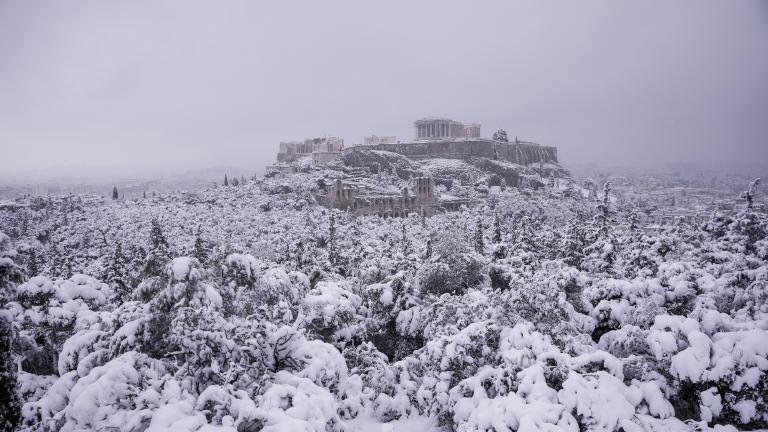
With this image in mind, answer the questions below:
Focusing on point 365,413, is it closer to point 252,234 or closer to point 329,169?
point 252,234

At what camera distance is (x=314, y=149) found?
13050 cm

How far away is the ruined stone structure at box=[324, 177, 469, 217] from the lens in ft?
272

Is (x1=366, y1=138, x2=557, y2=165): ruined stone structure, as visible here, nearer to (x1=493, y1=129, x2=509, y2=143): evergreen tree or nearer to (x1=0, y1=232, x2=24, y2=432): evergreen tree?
(x1=493, y1=129, x2=509, y2=143): evergreen tree

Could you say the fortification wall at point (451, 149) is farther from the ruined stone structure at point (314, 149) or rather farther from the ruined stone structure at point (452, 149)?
the ruined stone structure at point (314, 149)

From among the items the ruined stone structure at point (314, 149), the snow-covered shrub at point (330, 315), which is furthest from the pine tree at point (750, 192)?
the ruined stone structure at point (314, 149)

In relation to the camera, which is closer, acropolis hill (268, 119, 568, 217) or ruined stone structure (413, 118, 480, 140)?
acropolis hill (268, 119, 568, 217)

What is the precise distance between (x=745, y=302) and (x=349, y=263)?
23.6 m

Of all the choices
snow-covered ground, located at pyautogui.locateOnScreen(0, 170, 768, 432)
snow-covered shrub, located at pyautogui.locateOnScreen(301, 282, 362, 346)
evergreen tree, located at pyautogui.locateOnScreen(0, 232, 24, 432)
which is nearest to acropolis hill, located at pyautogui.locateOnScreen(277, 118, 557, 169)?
snow-covered ground, located at pyautogui.locateOnScreen(0, 170, 768, 432)

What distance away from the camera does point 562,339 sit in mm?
9469

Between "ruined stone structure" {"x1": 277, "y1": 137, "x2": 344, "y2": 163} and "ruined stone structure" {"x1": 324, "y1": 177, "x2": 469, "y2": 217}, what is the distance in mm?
30799

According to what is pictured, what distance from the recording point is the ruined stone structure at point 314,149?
4673 inches

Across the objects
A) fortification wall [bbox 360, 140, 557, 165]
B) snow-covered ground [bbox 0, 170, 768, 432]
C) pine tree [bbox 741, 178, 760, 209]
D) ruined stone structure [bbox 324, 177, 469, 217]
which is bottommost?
ruined stone structure [bbox 324, 177, 469, 217]

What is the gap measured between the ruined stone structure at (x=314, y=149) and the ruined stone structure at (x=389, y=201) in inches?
1213

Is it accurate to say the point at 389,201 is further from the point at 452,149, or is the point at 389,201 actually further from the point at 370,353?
the point at 370,353
